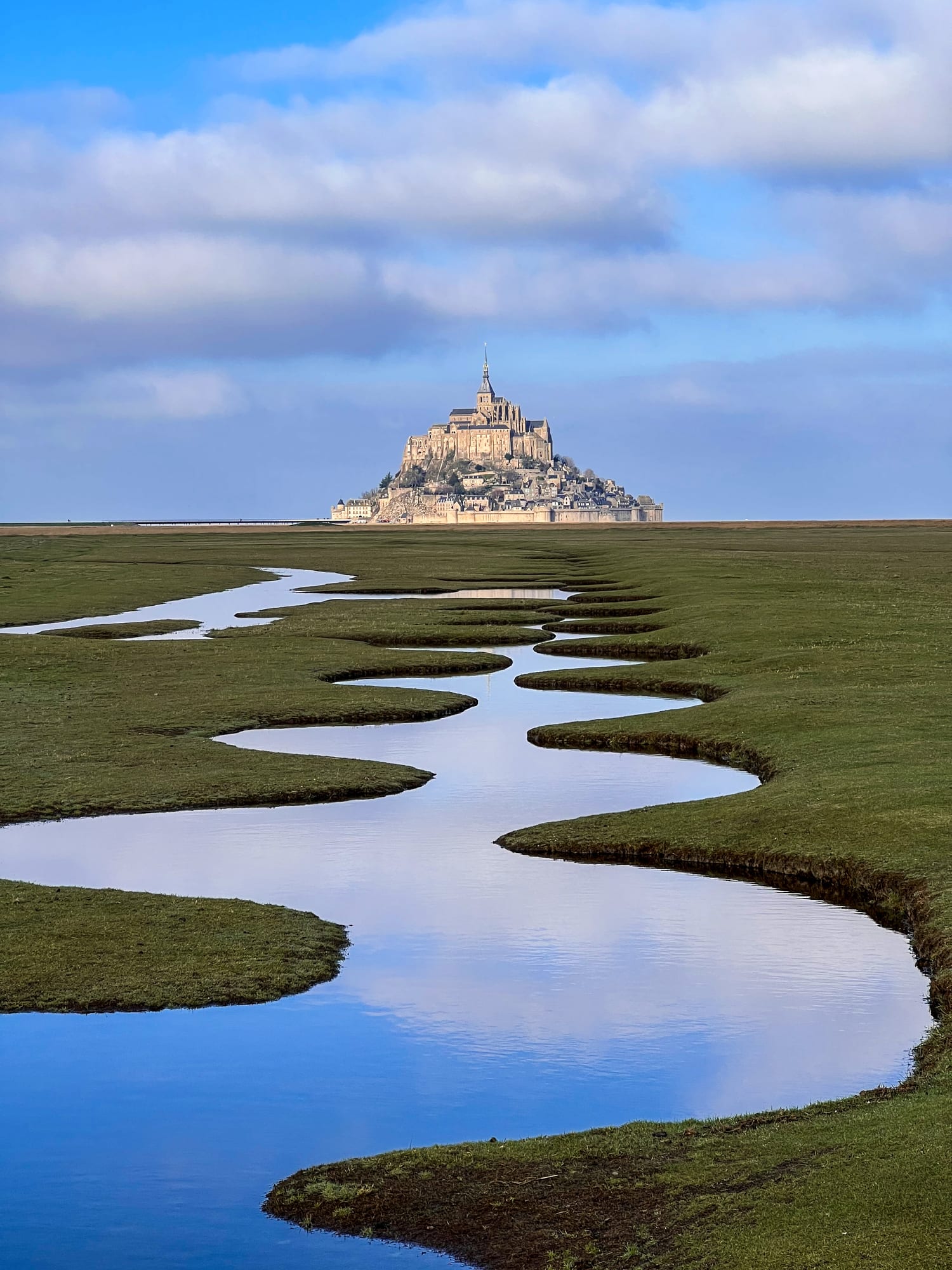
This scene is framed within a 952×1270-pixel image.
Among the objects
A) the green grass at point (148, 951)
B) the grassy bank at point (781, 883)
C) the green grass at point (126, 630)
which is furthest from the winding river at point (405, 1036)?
the green grass at point (126, 630)

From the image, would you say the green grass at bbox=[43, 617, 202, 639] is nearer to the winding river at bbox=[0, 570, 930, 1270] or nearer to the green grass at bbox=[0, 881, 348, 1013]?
the winding river at bbox=[0, 570, 930, 1270]

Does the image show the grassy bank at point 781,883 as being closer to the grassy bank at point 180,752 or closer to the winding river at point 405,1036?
the winding river at point 405,1036

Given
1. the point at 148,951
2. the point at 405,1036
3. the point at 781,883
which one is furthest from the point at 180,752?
the point at 405,1036

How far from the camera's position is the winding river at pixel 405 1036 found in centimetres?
1365

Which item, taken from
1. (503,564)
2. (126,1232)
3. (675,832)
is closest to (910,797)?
(675,832)

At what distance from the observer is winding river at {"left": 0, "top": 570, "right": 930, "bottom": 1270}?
13648 mm

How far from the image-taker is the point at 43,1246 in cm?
1266

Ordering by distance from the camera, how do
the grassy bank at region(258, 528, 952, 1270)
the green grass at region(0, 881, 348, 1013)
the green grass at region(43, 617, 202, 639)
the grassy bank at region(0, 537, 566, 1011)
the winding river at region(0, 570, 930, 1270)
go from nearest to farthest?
the grassy bank at region(258, 528, 952, 1270) → the winding river at region(0, 570, 930, 1270) → the green grass at region(0, 881, 348, 1013) → the grassy bank at region(0, 537, 566, 1011) → the green grass at region(43, 617, 202, 639)

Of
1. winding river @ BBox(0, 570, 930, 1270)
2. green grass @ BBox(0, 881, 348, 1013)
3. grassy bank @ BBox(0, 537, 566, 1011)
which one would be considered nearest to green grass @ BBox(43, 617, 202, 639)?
grassy bank @ BBox(0, 537, 566, 1011)

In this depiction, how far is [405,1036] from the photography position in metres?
17.4

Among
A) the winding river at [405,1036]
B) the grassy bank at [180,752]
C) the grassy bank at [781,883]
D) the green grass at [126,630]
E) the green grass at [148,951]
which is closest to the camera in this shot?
the grassy bank at [781,883]

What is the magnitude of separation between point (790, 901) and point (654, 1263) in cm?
1237

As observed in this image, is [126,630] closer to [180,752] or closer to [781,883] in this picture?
[180,752]

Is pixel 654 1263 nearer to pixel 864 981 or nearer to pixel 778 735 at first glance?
pixel 864 981
